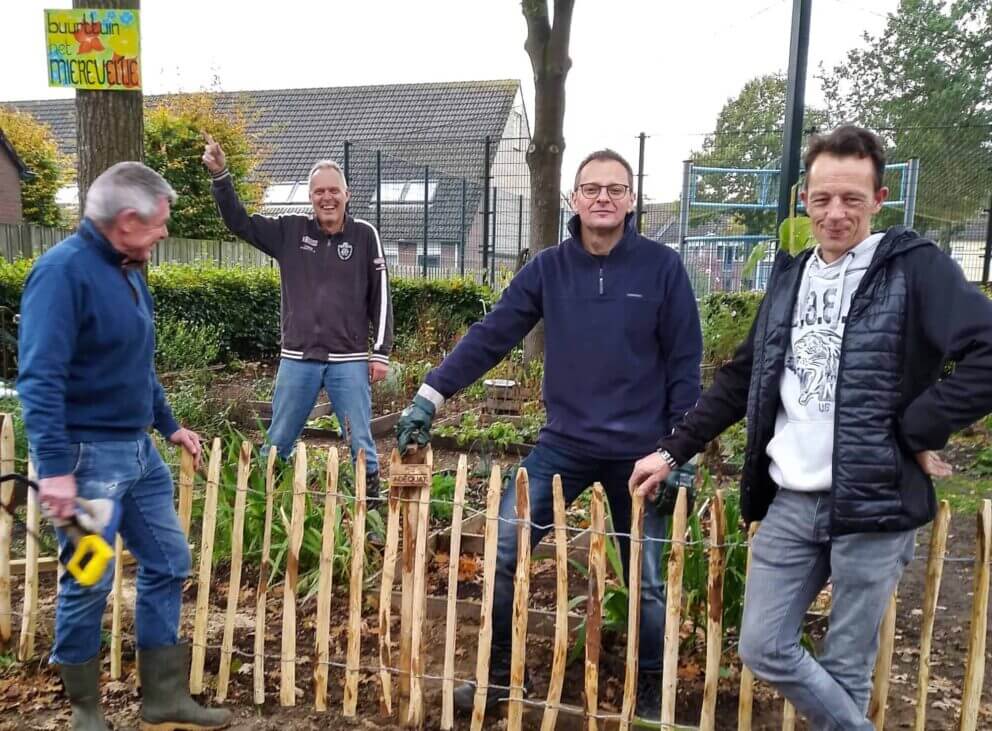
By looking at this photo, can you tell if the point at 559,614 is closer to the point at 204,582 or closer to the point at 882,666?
the point at 882,666

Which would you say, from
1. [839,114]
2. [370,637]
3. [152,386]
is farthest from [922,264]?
[839,114]

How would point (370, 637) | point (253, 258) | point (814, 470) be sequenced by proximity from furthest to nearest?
point (253, 258), point (370, 637), point (814, 470)

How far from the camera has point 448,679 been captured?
276cm

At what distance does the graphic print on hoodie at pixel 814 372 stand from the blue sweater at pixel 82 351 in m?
1.86

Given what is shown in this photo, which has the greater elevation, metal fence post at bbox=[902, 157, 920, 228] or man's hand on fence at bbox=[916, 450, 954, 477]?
metal fence post at bbox=[902, 157, 920, 228]

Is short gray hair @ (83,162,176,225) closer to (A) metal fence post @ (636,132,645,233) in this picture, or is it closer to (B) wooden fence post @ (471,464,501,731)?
(B) wooden fence post @ (471,464,501,731)

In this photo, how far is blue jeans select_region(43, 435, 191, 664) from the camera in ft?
8.31

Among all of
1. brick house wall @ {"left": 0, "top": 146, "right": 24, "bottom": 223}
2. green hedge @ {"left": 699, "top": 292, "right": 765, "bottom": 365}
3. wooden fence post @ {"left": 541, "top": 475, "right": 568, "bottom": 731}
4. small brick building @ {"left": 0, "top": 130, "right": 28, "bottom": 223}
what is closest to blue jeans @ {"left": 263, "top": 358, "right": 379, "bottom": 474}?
wooden fence post @ {"left": 541, "top": 475, "right": 568, "bottom": 731}

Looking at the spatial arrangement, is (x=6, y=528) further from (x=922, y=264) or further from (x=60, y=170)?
(x=60, y=170)

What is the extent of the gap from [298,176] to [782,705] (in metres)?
25.6

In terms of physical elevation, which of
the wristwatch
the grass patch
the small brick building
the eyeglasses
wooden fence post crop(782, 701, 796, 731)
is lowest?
the grass patch

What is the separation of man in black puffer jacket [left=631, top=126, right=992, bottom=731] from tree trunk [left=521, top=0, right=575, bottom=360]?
5587mm

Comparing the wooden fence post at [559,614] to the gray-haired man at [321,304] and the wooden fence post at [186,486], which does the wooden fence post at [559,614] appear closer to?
the wooden fence post at [186,486]

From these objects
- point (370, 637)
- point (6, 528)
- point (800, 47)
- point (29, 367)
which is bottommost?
point (370, 637)
